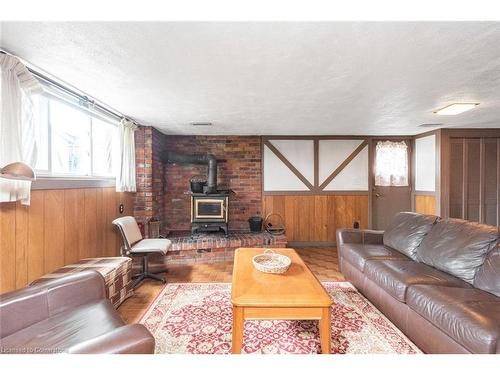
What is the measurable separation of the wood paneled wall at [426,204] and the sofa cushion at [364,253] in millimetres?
2395

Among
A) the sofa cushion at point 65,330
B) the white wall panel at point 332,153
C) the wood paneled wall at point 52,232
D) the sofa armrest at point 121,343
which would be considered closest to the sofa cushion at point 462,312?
the sofa armrest at point 121,343

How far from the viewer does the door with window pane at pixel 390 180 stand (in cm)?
464

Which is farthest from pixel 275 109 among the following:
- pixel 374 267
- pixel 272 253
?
pixel 374 267

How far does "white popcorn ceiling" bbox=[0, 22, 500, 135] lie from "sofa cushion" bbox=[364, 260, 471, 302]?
168 centimetres

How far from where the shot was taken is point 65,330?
3.99 feet

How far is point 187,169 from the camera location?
4457 mm

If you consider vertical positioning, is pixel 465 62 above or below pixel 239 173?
above

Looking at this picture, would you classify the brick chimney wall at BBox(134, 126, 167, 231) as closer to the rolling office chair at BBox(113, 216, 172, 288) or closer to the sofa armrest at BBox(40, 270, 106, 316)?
the rolling office chair at BBox(113, 216, 172, 288)

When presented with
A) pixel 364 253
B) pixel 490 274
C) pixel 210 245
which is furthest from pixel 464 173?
pixel 210 245

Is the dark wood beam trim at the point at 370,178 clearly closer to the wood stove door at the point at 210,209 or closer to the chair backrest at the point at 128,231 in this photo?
the wood stove door at the point at 210,209

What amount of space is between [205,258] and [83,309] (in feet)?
7.28
